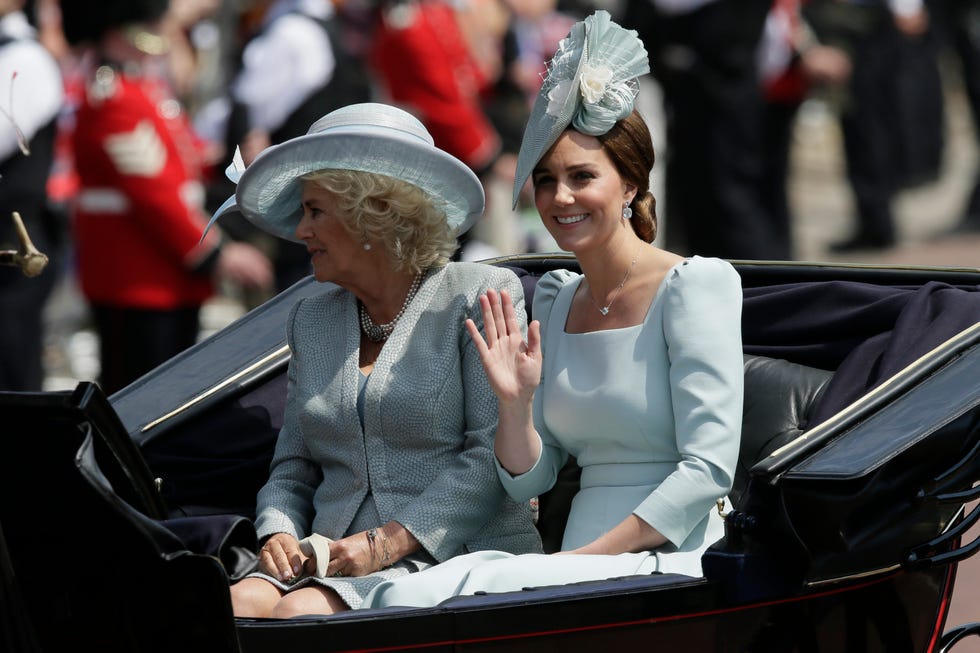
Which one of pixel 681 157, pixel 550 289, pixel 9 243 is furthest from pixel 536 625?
pixel 681 157

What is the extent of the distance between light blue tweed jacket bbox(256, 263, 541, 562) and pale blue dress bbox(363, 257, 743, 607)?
0.34ft

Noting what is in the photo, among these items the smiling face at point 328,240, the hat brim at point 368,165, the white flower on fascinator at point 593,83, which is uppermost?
the white flower on fascinator at point 593,83

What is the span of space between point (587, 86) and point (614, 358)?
0.51 meters

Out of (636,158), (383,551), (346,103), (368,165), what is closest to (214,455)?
(383,551)

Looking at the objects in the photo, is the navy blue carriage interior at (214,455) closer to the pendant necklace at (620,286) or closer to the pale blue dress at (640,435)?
the pale blue dress at (640,435)

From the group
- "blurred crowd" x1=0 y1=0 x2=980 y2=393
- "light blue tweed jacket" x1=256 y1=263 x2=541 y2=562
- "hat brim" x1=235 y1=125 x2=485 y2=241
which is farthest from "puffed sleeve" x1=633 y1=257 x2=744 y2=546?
"blurred crowd" x1=0 y1=0 x2=980 y2=393

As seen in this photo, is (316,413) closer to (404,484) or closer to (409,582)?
(404,484)

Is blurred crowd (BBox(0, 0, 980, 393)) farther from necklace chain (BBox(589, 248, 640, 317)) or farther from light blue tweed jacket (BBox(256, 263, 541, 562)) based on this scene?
necklace chain (BBox(589, 248, 640, 317))

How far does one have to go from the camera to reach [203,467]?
3.67m

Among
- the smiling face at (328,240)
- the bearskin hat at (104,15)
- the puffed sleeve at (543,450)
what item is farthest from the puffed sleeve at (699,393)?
the bearskin hat at (104,15)

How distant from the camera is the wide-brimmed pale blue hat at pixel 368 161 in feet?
10.7

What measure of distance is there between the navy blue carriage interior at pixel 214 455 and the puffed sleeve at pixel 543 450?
0.93 feet

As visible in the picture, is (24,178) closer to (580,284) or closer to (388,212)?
(388,212)

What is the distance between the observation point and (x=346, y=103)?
264 inches
